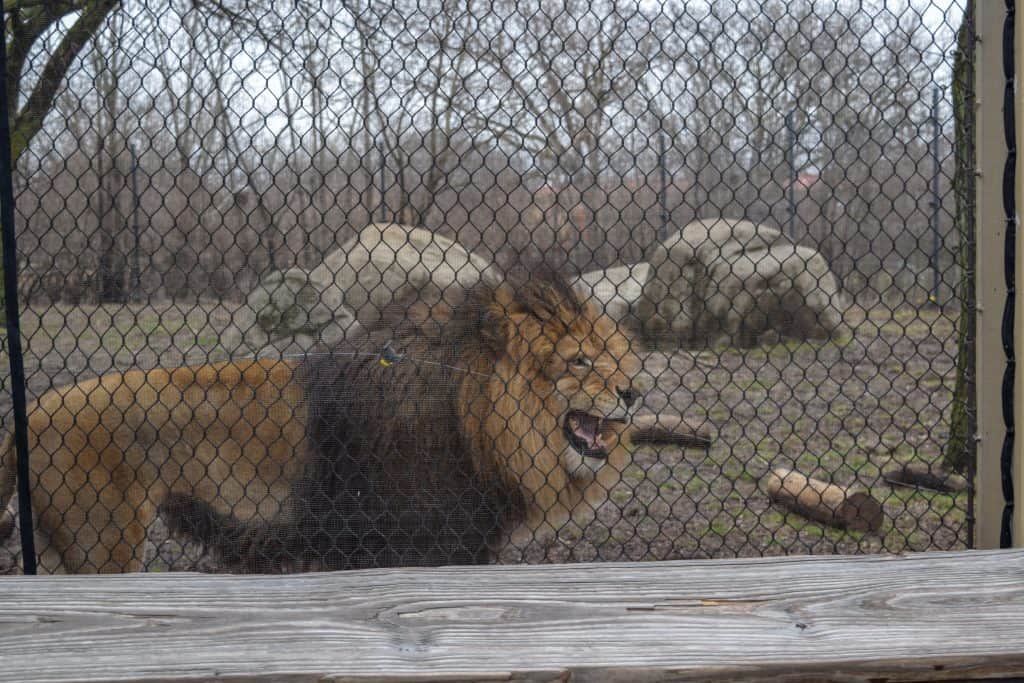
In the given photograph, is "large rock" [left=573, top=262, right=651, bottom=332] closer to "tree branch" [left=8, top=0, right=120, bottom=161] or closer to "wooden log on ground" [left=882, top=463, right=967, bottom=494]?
"wooden log on ground" [left=882, top=463, right=967, bottom=494]

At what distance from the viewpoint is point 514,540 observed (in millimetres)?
3389

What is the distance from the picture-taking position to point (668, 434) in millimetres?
5461

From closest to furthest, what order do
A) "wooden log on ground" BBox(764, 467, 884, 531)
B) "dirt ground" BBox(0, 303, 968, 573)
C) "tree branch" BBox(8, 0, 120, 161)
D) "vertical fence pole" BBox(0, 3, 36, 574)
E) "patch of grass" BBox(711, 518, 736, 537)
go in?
"vertical fence pole" BBox(0, 3, 36, 574) < "tree branch" BBox(8, 0, 120, 161) < "dirt ground" BBox(0, 303, 968, 573) < "wooden log on ground" BBox(764, 467, 884, 531) < "patch of grass" BBox(711, 518, 736, 537)

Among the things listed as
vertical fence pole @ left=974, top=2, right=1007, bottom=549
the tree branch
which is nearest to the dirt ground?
vertical fence pole @ left=974, top=2, right=1007, bottom=549

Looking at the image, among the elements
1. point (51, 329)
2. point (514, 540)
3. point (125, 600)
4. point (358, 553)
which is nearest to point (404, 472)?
point (358, 553)

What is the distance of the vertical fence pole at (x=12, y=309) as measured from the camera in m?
2.36

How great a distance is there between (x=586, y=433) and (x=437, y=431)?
20.9 inches

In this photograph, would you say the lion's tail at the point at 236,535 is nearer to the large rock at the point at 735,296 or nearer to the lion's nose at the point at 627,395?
the lion's nose at the point at 627,395

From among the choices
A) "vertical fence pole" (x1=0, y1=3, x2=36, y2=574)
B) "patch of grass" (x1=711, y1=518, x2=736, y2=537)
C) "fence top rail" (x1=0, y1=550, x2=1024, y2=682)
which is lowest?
"patch of grass" (x1=711, y1=518, x2=736, y2=537)

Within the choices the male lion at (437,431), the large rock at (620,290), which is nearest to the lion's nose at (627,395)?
the male lion at (437,431)

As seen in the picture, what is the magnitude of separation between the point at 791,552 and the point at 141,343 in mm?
6810

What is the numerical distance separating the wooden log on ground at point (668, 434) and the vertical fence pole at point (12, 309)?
3.40m

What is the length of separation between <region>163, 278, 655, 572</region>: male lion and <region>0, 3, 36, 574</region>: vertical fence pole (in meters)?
0.70

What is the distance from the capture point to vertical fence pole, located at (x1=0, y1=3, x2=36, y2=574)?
2363mm
